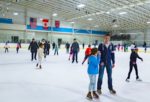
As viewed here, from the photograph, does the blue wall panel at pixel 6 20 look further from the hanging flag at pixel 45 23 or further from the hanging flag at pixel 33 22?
the hanging flag at pixel 45 23

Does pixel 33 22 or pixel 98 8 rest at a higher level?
pixel 98 8

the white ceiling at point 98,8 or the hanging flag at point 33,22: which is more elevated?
the white ceiling at point 98,8

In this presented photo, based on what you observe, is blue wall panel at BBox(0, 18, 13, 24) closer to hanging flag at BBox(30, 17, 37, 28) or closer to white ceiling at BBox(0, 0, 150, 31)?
white ceiling at BBox(0, 0, 150, 31)

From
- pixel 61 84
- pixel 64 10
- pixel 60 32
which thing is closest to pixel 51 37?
pixel 60 32

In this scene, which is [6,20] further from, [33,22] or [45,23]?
[45,23]

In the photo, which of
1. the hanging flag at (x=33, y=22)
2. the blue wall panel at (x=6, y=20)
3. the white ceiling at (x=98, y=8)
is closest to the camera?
the white ceiling at (x=98, y=8)

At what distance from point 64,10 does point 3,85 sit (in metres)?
29.8

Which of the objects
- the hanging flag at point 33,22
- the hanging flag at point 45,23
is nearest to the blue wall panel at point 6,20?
the hanging flag at point 33,22

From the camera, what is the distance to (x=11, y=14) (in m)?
35.3

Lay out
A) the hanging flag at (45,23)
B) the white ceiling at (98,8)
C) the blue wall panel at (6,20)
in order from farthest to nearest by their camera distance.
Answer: the hanging flag at (45,23) < the blue wall panel at (6,20) < the white ceiling at (98,8)

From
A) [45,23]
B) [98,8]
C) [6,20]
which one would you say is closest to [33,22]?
[45,23]

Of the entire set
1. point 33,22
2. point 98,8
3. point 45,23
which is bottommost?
point 45,23

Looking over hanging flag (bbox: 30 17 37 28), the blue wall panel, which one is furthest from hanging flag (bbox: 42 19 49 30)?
the blue wall panel

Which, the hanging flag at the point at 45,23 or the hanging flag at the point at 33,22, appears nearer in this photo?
the hanging flag at the point at 45,23
